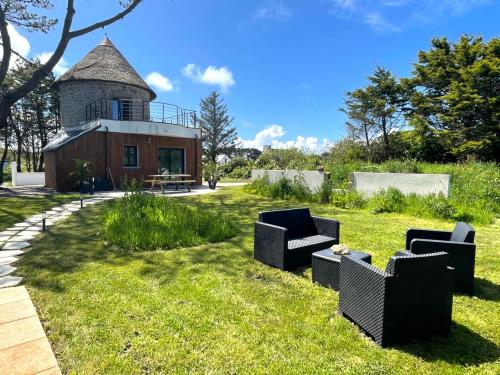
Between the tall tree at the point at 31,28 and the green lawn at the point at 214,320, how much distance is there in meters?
5.35

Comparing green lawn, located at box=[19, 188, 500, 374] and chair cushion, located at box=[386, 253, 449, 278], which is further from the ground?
chair cushion, located at box=[386, 253, 449, 278]

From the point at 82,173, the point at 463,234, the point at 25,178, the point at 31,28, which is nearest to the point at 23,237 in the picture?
the point at 463,234

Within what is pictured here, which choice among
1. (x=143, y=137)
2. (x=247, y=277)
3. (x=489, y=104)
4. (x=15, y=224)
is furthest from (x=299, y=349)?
(x=489, y=104)

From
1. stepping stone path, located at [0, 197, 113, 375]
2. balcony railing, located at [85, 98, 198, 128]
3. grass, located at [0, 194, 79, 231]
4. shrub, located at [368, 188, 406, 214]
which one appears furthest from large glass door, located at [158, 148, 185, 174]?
stepping stone path, located at [0, 197, 113, 375]

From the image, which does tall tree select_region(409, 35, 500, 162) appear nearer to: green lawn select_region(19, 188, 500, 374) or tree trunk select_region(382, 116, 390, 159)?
tree trunk select_region(382, 116, 390, 159)

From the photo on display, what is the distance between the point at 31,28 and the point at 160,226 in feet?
32.3

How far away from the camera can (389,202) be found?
33.4 ft

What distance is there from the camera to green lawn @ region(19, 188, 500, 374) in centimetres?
243

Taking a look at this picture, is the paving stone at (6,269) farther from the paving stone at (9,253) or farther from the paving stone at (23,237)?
the paving stone at (23,237)

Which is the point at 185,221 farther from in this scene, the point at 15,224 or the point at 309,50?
the point at 309,50

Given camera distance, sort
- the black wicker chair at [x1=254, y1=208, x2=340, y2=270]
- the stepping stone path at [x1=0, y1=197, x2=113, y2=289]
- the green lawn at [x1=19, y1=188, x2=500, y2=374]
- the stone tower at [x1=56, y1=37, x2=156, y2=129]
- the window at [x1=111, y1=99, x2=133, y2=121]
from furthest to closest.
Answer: the window at [x1=111, y1=99, x2=133, y2=121] → the stone tower at [x1=56, y1=37, x2=156, y2=129] → the black wicker chair at [x1=254, y1=208, x2=340, y2=270] → the stepping stone path at [x1=0, y1=197, x2=113, y2=289] → the green lawn at [x1=19, y1=188, x2=500, y2=374]

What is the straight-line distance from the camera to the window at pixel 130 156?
17.9 meters

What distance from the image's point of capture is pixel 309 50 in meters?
19.2

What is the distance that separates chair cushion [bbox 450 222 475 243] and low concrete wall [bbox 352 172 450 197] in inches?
240
